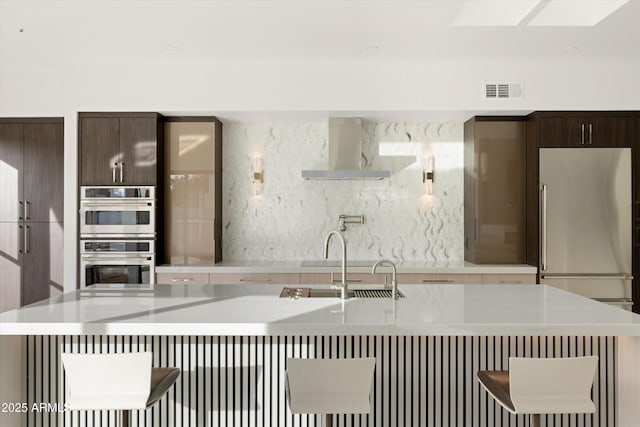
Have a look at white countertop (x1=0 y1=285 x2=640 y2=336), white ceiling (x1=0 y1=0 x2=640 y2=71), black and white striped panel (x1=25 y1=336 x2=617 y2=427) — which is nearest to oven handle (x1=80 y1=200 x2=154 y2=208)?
white ceiling (x1=0 y1=0 x2=640 y2=71)

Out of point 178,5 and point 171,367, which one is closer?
point 171,367

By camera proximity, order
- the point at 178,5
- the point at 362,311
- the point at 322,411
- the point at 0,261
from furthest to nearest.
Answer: the point at 0,261, the point at 178,5, the point at 362,311, the point at 322,411

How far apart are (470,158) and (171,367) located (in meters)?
3.56

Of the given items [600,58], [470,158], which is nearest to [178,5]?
[470,158]

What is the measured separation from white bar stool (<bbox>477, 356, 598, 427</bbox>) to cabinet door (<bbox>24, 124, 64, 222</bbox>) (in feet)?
13.9

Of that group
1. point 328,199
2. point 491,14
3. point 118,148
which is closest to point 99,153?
point 118,148

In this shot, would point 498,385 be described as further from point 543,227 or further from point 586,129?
point 586,129

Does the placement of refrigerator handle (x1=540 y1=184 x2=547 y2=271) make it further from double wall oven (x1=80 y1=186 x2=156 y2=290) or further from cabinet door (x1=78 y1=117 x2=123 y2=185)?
cabinet door (x1=78 y1=117 x2=123 y2=185)

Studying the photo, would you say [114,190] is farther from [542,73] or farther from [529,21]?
[542,73]

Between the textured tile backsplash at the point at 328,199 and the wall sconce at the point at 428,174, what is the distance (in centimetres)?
6

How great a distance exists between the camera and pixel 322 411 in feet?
6.68

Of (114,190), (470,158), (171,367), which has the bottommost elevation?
(171,367)

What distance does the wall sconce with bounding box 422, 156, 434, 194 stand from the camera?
17.1 ft

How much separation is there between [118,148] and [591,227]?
13.9 ft
